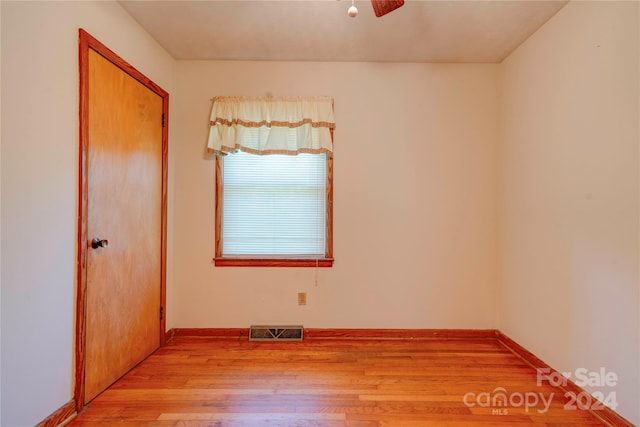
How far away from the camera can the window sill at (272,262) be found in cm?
263

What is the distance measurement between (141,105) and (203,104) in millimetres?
574

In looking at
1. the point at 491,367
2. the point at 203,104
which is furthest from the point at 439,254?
the point at 203,104

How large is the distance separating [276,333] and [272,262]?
63cm

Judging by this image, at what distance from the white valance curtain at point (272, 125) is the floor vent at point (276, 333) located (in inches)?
61.6

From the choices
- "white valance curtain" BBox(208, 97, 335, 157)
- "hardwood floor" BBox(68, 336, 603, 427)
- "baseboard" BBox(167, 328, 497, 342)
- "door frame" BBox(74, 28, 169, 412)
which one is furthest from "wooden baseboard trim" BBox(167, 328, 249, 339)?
"white valance curtain" BBox(208, 97, 335, 157)

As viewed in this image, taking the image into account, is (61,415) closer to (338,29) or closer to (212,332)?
(212,332)

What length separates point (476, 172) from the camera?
104 inches

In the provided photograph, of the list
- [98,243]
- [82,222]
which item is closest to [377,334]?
[98,243]

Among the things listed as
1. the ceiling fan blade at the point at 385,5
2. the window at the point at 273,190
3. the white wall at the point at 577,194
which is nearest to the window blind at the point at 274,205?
the window at the point at 273,190

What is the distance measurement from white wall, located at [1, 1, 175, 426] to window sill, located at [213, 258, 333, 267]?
3.77 feet

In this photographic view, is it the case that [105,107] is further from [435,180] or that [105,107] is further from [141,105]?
[435,180]

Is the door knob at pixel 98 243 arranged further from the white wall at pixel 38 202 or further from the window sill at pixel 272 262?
the window sill at pixel 272 262

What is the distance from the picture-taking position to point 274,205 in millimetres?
2639

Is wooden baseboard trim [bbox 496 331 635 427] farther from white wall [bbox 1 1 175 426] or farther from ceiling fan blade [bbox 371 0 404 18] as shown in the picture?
white wall [bbox 1 1 175 426]
